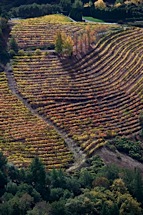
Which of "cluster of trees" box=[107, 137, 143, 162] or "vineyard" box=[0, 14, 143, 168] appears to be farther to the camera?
"vineyard" box=[0, 14, 143, 168]

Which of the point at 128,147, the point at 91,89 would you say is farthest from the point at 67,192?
the point at 91,89

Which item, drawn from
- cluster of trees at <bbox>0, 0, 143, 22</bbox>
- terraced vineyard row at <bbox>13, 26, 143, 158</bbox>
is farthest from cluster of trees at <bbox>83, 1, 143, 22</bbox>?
terraced vineyard row at <bbox>13, 26, 143, 158</bbox>

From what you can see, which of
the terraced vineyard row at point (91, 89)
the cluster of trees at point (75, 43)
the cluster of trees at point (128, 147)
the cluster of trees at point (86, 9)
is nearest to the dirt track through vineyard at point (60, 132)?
the terraced vineyard row at point (91, 89)

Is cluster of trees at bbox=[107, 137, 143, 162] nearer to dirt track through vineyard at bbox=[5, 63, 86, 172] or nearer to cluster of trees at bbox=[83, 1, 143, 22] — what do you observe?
dirt track through vineyard at bbox=[5, 63, 86, 172]

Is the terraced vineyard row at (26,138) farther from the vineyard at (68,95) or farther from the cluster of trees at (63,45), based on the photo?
the cluster of trees at (63,45)

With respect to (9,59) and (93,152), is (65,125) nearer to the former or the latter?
(93,152)
